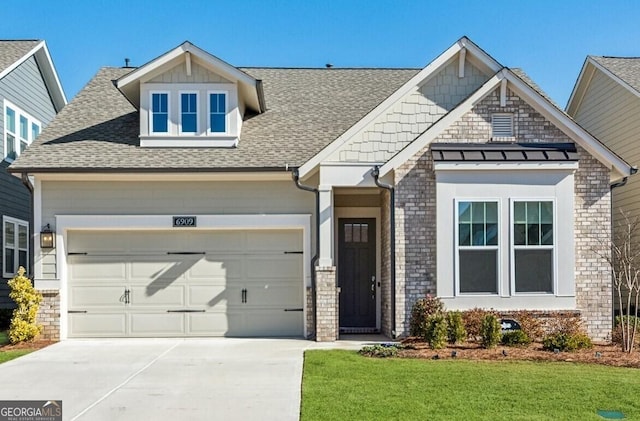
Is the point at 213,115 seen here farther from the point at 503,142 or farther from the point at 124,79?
the point at 503,142

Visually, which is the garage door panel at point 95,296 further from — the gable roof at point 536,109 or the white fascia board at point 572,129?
the white fascia board at point 572,129

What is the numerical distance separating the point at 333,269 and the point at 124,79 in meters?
6.16

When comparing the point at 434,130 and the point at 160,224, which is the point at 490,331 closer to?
the point at 434,130

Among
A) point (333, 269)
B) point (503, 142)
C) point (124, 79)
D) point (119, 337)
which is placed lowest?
point (119, 337)

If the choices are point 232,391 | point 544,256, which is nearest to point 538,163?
point 544,256

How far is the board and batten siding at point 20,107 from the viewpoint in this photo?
18812 millimetres

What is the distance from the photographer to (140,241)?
15039 millimetres

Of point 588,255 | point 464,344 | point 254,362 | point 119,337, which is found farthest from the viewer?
point 119,337

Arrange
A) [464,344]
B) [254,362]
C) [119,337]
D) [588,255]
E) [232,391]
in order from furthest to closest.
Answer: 1. [119,337]
2. [588,255]
3. [464,344]
4. [254,362]
5. [232,391]

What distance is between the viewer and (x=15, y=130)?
1973 centimetres

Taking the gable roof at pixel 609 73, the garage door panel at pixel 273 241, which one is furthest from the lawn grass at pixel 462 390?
the gable roof at pixel 609 73

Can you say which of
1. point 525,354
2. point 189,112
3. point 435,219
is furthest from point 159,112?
point 525,354

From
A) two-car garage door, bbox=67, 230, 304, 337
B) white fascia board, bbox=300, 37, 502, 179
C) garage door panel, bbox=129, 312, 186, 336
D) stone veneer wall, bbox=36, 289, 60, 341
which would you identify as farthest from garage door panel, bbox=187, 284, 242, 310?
white fascia board, bbox=300, 37, 502, 179

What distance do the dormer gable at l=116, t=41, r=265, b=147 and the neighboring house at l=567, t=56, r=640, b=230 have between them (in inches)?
409
